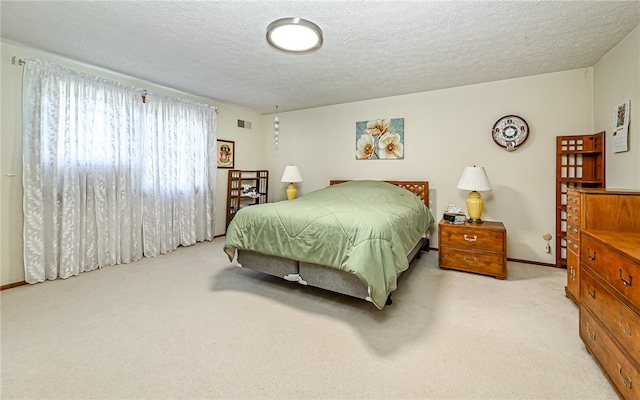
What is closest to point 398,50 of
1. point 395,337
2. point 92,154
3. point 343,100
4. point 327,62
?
point 327,62

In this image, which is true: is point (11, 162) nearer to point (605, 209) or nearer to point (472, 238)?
point (472, 238)

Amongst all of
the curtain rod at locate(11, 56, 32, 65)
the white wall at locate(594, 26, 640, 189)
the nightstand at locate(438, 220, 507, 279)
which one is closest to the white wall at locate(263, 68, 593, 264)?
the white wall at locate(594, 26, 640, 189)

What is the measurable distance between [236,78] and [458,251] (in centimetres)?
343

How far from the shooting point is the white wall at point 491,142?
3.25m

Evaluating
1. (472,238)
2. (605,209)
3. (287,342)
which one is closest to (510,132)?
(472,238)

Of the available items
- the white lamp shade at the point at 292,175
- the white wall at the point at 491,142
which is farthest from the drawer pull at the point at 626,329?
the white lamp shade at the point at 292,175

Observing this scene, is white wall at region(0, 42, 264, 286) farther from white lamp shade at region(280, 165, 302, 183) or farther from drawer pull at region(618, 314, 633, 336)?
drawer pull at region(618, 314, 633, 336)

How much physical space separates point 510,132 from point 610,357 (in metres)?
2.83

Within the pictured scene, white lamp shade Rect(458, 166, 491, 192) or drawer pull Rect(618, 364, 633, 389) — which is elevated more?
white lamp shade Rect(458, 166, 491, 192)

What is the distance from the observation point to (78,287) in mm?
2656

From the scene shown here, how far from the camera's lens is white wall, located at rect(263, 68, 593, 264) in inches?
128

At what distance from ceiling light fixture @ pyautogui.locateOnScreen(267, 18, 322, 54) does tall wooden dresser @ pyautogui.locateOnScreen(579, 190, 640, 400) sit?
7.91 feet

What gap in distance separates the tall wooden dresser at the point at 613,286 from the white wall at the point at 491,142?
1636 millimetres

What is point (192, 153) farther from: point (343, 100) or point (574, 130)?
point (574, 130)
